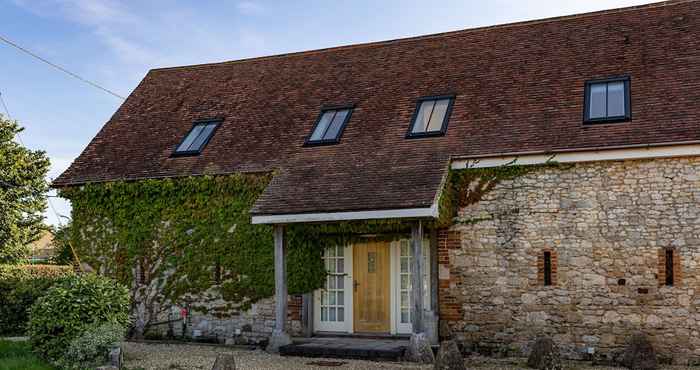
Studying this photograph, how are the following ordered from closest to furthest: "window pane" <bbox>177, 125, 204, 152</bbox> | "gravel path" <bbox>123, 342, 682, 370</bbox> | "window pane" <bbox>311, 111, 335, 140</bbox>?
"gravel path" <bbox>123, 342, 682, 370</bbox> → "window pane" <bbox>311, 111, 335, 140</bbox> → "window pane" <bbox>177, 125, 204, 152</bbox>

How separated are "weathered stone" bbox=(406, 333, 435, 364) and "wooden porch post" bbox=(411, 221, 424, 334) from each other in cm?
13

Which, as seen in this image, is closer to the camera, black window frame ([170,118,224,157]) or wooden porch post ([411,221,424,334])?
wooden porch post ([411,221,424,334])

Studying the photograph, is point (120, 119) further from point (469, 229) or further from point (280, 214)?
point (469, 229)

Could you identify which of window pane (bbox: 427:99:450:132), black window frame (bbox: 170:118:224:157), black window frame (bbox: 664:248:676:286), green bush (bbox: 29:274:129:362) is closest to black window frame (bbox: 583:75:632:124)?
black window frame (bbox: 664:248:676:286)

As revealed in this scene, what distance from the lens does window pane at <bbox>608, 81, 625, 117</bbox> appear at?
44.4ft

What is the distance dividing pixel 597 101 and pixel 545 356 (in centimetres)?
504

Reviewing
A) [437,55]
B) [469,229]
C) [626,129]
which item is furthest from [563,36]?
[469,229]

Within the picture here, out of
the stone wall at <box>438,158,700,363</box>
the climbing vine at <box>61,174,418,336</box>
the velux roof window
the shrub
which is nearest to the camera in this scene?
the shrub

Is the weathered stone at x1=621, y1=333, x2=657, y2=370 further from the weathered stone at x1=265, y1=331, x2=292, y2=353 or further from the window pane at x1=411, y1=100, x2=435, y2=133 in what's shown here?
the weathered stone at x1=265, y1=331, x2=292, y2=353

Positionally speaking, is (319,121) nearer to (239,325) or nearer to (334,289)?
(334,289)

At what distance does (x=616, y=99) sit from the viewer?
45.3 feet

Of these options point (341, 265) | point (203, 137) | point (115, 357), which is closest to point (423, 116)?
point (341, 265)

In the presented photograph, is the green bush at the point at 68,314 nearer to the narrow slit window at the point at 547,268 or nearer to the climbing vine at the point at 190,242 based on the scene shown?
the climbing vine at the point at 190,242

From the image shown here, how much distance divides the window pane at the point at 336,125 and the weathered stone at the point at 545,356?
6.11 metres
